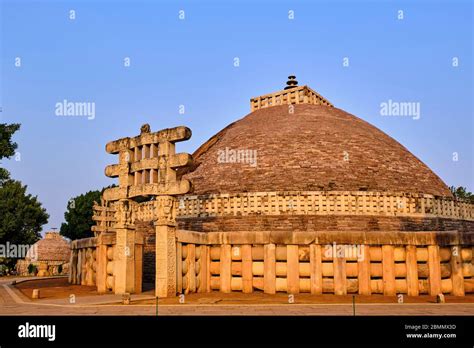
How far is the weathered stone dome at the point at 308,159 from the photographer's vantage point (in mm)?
25203

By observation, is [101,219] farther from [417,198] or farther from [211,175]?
[417,198]

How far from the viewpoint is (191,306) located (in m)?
12.0

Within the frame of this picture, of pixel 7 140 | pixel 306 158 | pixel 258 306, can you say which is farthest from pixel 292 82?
pixel 258 306

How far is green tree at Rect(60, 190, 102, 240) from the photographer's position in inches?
2306

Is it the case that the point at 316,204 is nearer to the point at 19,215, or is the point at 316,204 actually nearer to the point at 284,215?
the point at 284,215

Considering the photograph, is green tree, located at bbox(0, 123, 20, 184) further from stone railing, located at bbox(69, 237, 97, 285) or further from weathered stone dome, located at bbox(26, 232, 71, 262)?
weathered stone dome, located at bbox(26, 232, 71, 262)

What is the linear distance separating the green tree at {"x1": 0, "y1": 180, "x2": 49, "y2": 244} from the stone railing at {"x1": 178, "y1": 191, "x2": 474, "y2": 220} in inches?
987

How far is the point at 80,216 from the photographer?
5944 centimetres

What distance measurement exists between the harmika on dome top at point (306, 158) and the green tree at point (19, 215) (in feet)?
70.6

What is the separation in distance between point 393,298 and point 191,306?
6.37m

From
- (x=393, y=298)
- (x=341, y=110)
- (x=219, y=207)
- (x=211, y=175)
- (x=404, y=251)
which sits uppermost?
(x=341, y=110)

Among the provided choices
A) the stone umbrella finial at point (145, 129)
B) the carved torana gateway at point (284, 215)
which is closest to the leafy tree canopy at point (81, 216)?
the carved torana gateway at point (284, 215)

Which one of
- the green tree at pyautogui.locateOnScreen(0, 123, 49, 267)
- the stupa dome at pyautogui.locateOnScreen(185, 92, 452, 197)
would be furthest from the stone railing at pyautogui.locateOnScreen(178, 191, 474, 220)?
the green tree at pyautogui.locateOnScreen(0, 123, 49, 267)
